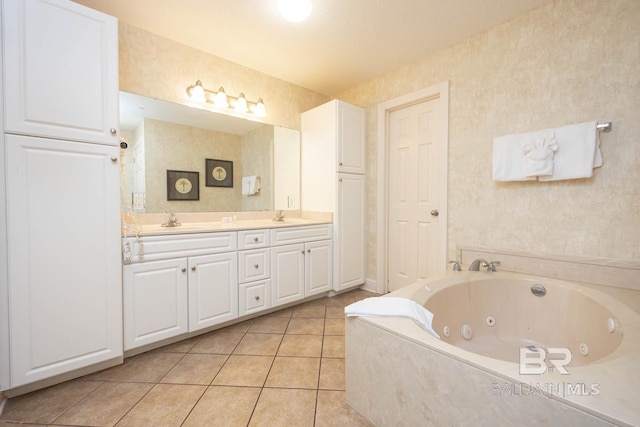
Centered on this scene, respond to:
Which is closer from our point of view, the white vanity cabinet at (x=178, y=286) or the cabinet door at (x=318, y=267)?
the white vanity cabinet at (x=178, y=286)

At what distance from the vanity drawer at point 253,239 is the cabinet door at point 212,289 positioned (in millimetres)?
114

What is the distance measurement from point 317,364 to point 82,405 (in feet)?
3.94

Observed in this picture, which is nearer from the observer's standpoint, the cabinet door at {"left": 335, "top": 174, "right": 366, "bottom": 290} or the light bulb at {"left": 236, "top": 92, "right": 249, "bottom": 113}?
the light bulb at {"left": 236, "top": 92, "right": 249, "bottom": 113}

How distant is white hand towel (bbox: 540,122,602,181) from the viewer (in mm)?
1601

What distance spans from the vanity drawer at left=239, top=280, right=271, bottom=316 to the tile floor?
8.4 inches

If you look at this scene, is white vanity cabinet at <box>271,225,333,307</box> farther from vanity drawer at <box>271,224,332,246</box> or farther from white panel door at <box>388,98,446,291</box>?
white panel door at <box>388,98,446,291</box>

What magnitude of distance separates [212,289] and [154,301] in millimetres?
370

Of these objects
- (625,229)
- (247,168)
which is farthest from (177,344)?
(625,229)

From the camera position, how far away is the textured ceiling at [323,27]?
182cm

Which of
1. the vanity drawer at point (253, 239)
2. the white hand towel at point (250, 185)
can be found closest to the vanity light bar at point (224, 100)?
the white hand towel at point (250, 185)

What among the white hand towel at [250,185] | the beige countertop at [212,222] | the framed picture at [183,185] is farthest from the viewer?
the white hand towel at [250,185]

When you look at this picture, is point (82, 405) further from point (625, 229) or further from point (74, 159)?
point (625, 229)

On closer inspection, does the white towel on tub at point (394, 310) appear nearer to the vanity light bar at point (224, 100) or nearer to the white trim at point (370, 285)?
the white trim at point (370, 285)

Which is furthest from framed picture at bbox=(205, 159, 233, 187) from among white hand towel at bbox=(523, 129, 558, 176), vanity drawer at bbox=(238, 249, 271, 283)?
white hand towel at bbox=(523, 129, 558, 176)
